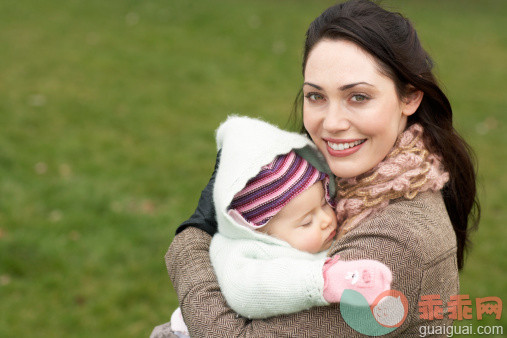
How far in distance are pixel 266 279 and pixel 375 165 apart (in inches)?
25.0

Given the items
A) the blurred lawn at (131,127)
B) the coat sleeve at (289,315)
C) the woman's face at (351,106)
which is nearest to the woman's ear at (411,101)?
the woman's face at (351,106)

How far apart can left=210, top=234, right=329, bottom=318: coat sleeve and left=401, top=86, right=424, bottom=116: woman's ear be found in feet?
2.20

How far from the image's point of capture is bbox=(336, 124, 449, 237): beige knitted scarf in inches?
80.1

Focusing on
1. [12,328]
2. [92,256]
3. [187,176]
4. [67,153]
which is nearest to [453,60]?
[187,176]

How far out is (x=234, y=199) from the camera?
2236 mm

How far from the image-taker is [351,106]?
2.08 m

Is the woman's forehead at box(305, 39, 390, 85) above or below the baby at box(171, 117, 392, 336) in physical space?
above

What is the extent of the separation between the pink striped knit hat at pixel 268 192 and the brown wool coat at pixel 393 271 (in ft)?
0.89

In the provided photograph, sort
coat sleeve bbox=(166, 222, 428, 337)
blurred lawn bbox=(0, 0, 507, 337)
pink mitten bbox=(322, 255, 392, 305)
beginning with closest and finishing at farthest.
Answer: pink mitten bbox=(322, 255, 392, 305), coat sleeve bbox=(166, 222, 428, 337), blurred lawn bbox=(0, 0, 507, 337)

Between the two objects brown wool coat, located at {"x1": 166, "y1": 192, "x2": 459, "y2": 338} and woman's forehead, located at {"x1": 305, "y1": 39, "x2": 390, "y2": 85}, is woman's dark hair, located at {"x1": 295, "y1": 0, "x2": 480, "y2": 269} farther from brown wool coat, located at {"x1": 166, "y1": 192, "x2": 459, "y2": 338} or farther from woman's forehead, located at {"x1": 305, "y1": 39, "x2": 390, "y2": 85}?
brown wool coat, located at {"x1": 166, "y1": 192, "x2": 459, "y2": 338}

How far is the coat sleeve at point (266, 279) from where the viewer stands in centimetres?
176

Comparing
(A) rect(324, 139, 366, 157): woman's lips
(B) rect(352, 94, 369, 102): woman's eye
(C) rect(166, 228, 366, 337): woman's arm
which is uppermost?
(B) rect(352, 94, 369, 102): woman's eye

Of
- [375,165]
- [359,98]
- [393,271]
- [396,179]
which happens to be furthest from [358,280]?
[359,98]

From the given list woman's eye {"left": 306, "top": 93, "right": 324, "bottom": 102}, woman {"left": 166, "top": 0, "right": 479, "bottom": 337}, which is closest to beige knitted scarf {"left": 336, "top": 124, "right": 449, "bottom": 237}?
woman {"left": 166, "top": 0, "right": 479, "bottom": 337}
